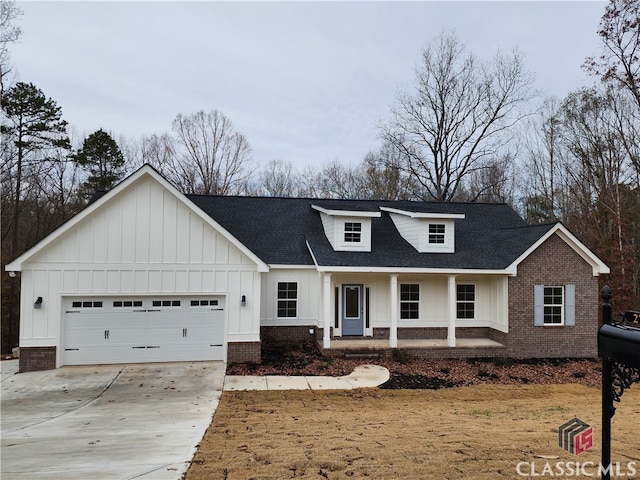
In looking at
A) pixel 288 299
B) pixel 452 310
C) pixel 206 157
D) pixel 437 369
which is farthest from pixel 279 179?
pixel 437 369

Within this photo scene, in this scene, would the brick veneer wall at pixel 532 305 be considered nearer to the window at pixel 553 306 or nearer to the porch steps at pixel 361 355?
the window at pixel 553 306

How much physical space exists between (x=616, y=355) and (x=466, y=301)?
13.5 metres

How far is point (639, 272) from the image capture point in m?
22.5

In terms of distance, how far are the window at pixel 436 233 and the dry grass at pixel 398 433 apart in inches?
262

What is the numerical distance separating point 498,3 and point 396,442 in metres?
17.2

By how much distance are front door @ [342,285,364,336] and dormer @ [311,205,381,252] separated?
1554 mm

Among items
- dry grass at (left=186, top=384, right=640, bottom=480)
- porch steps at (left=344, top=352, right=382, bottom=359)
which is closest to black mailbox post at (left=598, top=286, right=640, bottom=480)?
dry grass at (left=186, top=384, right=640, bottom=480)

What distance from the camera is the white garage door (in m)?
12.8

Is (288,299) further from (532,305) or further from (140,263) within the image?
(532,305)

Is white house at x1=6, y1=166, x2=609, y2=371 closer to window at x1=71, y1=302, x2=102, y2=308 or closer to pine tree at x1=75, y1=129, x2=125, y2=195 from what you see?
window at x1=71, y1=302, x2=102, y2=308

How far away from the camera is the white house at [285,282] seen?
12680 mm

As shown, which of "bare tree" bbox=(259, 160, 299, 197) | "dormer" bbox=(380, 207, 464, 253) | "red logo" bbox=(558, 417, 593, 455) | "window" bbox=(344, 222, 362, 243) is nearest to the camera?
"red logo" bbox=(558, 417, 593, 455)

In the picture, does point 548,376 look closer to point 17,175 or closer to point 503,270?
point 503,270

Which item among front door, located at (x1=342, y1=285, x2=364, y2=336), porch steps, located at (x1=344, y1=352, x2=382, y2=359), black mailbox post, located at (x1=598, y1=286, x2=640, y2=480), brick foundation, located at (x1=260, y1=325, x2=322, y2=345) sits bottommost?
porch steps, located at (x1=344, y1=352, x2=382, y2=359)
